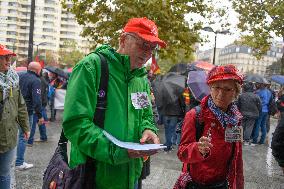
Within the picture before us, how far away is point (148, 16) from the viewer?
12.5m

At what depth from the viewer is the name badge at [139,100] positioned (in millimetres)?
2367

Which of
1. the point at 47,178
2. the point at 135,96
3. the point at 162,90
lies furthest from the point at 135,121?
the point at 162,90

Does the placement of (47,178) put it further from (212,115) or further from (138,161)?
(212,115)

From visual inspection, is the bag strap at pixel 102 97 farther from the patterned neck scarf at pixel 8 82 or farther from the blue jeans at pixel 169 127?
the blue jeans at pixel 169 127

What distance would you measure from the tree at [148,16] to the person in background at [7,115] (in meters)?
8.37

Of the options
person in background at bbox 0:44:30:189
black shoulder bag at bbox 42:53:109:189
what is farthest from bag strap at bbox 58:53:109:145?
person in background at bbox 0:44:30:189

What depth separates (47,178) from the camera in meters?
2.37

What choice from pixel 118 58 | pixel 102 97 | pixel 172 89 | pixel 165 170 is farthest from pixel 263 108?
pixel 102 97

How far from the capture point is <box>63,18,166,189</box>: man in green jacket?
204 centimetres

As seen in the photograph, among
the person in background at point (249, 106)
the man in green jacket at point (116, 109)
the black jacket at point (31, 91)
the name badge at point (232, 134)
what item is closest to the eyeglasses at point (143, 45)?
the man in green jacket at point (116, 109)

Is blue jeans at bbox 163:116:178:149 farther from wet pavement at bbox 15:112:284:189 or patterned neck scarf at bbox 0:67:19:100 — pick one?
patterned neck scarf at bbox 0:67:19:100

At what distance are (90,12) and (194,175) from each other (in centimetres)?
1238

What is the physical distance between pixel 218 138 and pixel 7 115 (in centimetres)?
235

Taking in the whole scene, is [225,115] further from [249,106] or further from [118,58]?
[249,106]
